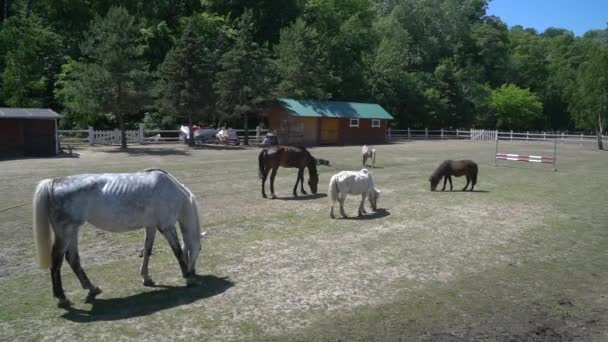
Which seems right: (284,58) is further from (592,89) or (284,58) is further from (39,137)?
(592,89)

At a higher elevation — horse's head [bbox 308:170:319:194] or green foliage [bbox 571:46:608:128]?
green foliage [bbox 571:46:608:128]

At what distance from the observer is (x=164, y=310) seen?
19.1 ft

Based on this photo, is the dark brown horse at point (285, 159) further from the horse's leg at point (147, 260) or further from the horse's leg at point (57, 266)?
the horse's leg at point (57, 266)

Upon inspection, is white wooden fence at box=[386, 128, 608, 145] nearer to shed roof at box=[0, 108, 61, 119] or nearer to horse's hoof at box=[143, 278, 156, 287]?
shed roof at box=[0, 108, 61, 119]

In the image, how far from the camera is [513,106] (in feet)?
228

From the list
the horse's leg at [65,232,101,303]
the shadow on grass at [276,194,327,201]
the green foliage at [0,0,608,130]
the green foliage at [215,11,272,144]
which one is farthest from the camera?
the green foliage at [215,11,272,144]

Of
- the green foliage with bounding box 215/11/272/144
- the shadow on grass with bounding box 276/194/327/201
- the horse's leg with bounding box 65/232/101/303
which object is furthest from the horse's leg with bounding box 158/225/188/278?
the green foliage with bounding box 215/11/272/144

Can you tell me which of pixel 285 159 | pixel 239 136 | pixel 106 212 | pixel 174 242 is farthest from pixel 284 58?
pixel 106 212

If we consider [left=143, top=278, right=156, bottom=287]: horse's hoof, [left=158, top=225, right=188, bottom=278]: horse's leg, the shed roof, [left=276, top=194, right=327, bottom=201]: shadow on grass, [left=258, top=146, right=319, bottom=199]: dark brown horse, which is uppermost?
the shed roof

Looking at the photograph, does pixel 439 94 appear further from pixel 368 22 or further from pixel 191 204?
pixel 191 204

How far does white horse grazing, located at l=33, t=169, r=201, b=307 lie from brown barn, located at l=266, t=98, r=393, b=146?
33.3 m

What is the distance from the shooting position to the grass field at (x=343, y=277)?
217 inches

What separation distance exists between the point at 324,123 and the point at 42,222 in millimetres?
37358

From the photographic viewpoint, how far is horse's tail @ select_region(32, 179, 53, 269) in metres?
5.84
